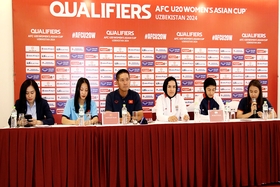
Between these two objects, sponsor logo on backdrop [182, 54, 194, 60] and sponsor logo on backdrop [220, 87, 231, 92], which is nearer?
sponsor logo on backdrop [182, 54, 194, 60]

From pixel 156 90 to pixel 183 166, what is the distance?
194 cm

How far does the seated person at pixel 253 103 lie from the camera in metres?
3.24

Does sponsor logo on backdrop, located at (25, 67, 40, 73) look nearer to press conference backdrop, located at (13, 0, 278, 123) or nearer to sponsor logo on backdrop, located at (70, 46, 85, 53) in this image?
press conference backdrop, located at (13, 0, 278, 123)

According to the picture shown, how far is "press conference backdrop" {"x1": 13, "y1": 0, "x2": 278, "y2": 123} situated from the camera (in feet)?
13.5

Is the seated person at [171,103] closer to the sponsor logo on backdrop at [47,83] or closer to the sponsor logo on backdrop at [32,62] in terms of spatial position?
the sponsor logo on backdrop at [47,83]

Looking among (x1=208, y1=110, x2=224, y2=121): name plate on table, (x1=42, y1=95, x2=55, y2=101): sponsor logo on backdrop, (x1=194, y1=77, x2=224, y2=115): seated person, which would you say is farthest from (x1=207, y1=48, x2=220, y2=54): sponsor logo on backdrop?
(x1=42, y1=95, x2=55, y2=101): sponsor logo on backdrop

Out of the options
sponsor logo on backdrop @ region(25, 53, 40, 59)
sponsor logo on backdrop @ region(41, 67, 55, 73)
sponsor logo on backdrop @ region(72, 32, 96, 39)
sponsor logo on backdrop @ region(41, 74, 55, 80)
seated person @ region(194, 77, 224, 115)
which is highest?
sponsor logo on backdrop @ region(72, 32, 96, 39)

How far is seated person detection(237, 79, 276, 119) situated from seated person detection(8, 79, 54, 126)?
2.17m

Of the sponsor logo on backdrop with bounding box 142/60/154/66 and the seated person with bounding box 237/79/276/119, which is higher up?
the sponsor logo on backdrop with bounding box 142/60/154/66

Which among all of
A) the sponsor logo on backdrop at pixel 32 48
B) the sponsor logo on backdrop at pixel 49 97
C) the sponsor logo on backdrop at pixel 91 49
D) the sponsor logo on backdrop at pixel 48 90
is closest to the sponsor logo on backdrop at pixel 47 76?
the sponsor logo on backdrop at pixel 48 90

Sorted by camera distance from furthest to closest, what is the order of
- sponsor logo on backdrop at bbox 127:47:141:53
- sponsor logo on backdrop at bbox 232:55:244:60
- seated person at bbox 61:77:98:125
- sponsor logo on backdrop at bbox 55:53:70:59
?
sponsor logo on backdrop at bbox 232:55:244:60 → sponsor logo on backdrop at bbox 127:47:141:53 → sponsor logo on backdrop at bbox 55:53:70:59 → seated person at bbox 61:77:98:125

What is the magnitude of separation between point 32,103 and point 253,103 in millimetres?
2403

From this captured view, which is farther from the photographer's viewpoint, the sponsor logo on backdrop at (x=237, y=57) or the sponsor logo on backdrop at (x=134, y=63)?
the sponsor logo on backdrop at (x=237, y=57)

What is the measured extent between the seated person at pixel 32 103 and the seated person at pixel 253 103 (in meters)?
2.17
